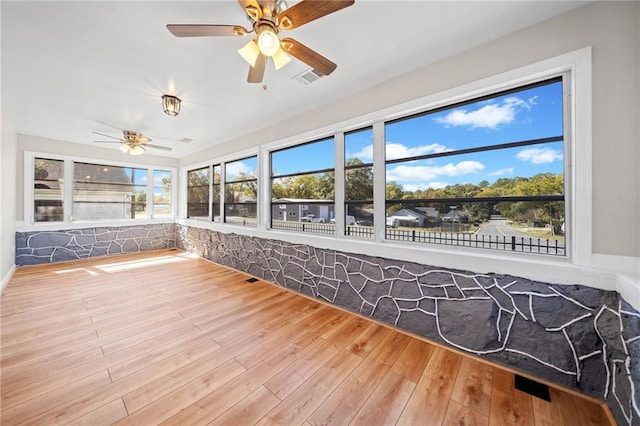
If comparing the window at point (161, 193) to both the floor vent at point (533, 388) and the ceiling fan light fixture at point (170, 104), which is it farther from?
the floor vent at point (533, 388)

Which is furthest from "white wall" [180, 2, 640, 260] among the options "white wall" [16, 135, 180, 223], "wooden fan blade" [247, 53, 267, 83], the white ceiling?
"white wall" [16, 135, 180, 223]

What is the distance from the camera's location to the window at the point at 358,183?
2898 mm

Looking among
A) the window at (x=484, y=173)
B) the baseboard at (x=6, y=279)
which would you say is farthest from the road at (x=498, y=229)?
the baseboard at (x=6, y=279)

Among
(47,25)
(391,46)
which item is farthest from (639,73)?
(47,25)

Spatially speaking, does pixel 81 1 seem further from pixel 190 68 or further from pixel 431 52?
pixel 431 52

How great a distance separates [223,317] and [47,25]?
3.01m

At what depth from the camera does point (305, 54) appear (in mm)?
1740

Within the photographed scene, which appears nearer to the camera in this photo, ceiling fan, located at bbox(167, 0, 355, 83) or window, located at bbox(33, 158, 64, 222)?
ceiling fan, located at bbox(167, 0, 355, 83)

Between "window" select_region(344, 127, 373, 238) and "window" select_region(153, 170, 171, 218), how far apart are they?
590 cm

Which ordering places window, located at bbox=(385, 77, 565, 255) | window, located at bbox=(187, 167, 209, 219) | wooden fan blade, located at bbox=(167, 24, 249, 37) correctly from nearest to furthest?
wooden fan blade, located at bbox=(167, 24, 249, 37) → window, located at bbox=(385, 77, 565, 255) → window, located at bbox=(187, 167, 209, 219)

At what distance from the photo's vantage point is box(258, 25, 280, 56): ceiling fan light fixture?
1.54 metres

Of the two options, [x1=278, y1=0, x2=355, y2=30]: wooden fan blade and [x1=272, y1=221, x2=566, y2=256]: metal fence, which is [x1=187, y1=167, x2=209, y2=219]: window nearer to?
[x1=272, y1=221, x2=566, y2=256]: metal fence

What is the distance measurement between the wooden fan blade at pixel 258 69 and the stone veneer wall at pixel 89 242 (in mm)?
6017

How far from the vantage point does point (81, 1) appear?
5.33ft
